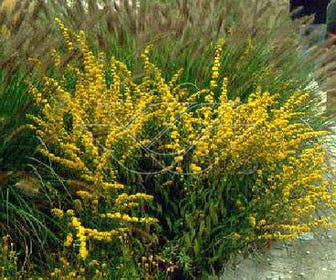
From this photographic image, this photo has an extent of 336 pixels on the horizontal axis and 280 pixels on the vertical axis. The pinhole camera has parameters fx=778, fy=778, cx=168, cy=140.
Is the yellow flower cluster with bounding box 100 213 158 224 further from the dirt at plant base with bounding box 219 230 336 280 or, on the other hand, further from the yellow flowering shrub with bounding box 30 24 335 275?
the dirt at plant base with bounding box 219 230 336 280

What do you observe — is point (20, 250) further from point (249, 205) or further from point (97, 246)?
point (249, 205)

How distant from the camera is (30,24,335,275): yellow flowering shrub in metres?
3.33

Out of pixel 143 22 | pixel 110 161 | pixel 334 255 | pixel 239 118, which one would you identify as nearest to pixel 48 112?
pixel 110 161

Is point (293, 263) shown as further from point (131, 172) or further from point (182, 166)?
point (131, 172)

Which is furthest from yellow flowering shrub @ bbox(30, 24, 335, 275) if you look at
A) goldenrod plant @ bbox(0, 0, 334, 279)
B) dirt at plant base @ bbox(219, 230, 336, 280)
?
dirt at plant base @ bbox(219, 230, 336, 280)

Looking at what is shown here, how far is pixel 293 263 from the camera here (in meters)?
3.76

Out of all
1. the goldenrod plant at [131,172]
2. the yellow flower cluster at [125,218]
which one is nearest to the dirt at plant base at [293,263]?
the goldenrod plant at [131,172]

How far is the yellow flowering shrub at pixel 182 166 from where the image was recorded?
131 inches

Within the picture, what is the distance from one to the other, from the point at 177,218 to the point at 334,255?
868mm

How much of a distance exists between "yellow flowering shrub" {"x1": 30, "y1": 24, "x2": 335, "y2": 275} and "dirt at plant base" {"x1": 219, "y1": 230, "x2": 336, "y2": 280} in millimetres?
212

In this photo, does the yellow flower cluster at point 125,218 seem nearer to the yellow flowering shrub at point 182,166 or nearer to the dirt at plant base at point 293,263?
the yellow flowering shrub at point 182,166

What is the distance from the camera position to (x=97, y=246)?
3359 mm

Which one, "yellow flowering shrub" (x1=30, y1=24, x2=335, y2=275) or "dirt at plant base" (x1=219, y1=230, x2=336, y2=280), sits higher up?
"yellow flowering shrub" (x1=30, y1=24, x2=335, y2=275)

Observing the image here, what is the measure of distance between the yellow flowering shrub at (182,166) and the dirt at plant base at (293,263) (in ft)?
0.70
